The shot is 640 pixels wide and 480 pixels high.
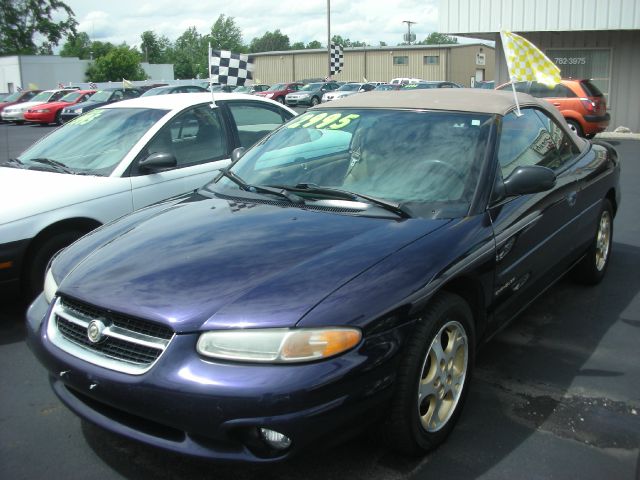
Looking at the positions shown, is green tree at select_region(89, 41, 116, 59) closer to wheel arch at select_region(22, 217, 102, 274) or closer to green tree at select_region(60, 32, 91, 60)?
green tree at select_region(60, 32, 91, 60)

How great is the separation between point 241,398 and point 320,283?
1.72ft

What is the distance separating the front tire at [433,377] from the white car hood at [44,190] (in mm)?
2808

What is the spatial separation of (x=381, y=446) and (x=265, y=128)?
3844mm

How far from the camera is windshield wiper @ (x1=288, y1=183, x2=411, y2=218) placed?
299 centimetres

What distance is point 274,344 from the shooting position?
2168 millimetres

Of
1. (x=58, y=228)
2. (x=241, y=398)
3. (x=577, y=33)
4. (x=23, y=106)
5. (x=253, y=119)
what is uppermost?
(x=577, y=33)

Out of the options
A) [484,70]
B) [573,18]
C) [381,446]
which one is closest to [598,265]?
[381,446]

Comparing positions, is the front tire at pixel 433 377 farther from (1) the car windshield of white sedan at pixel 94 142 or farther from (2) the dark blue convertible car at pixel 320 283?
(1) the car windshield of white sedan at pixel 94 142

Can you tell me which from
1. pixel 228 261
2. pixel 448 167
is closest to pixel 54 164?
pixel 228 261

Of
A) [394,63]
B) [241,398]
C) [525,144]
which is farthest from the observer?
[394,63]

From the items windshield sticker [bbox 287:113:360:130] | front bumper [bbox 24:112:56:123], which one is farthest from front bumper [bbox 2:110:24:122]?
windshield sticker [bbox 287:113:360:130]

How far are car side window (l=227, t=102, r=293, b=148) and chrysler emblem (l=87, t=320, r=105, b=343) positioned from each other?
332 cm

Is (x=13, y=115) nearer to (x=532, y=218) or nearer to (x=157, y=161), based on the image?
(x=157, y=161)

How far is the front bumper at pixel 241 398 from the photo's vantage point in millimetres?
2094
